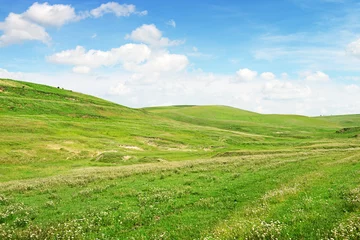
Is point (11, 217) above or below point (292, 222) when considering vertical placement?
below

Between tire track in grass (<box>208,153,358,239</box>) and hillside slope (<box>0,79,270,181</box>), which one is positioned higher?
tire track in grass (<box>208,153,358,239</box>)

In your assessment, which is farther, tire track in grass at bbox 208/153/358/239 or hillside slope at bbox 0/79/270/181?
hillside slope at bbox 0/79/270/181

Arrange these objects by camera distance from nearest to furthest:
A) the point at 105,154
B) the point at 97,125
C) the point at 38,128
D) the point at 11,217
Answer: the point at 11,217 → the point at 105,154 → the point at 38,128 → the point at 97,125

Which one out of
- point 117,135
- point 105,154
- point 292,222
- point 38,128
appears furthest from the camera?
point 117,135

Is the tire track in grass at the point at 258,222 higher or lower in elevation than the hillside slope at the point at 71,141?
higher

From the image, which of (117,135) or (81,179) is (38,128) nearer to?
(117,135)

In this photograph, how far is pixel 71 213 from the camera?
1788cm

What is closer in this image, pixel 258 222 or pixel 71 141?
pixel 258 222

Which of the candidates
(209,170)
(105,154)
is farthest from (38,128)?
(209,170)

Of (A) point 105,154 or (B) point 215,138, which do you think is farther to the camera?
(B) point 215,138

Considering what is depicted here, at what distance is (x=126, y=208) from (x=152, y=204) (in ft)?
6.05

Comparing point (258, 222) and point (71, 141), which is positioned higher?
point (258, 222)

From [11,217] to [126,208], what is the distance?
7.09 m

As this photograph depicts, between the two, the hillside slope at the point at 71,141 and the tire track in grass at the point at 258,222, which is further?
the hillside slope at the point at 71,141
